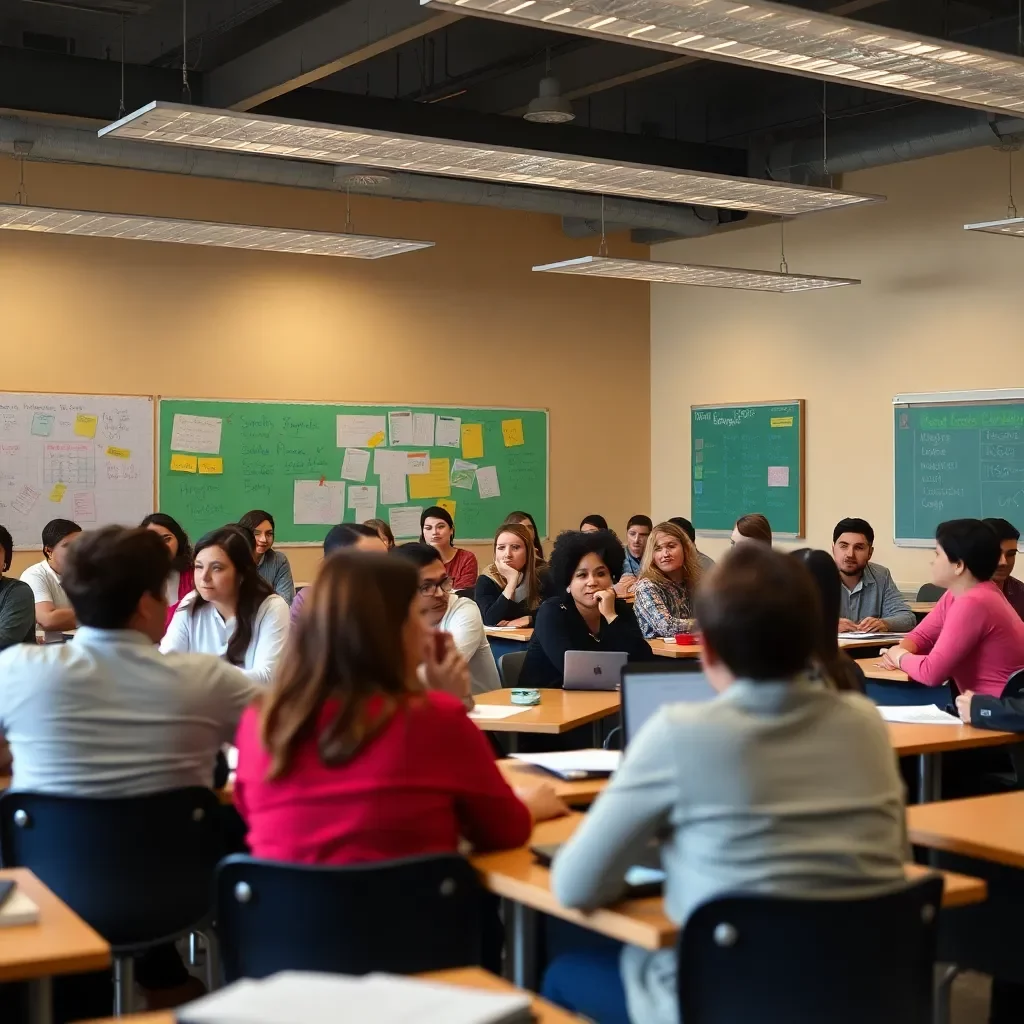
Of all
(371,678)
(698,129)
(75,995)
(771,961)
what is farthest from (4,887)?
(698,129)

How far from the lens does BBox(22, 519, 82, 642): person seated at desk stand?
6770 millimetres

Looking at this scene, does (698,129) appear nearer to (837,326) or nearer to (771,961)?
(837,326)

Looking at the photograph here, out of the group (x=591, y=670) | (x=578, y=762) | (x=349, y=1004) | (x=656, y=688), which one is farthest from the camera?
(x=591, y=670)

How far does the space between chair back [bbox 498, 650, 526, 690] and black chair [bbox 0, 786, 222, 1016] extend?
8.87ft

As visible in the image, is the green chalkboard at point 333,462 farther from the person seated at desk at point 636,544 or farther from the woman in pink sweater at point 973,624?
the woman in pink sweater at point 973,624

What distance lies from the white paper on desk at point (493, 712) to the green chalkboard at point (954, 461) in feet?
14.4

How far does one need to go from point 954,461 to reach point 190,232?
15.0 ft

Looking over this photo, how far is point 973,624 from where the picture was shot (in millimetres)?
4684

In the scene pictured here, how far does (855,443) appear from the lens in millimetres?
9023

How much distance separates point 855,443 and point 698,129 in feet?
7.74

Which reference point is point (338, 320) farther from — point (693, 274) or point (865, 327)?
point (865, 327)

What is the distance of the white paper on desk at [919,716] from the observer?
4.41 meters

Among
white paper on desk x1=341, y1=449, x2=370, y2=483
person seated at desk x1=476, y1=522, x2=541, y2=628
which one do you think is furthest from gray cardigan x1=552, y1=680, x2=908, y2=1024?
white paper on desk x1=341, y1=449, x2=370, y2=483

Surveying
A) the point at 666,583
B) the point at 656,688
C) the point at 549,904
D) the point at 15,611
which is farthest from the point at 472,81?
the point at 549,904
